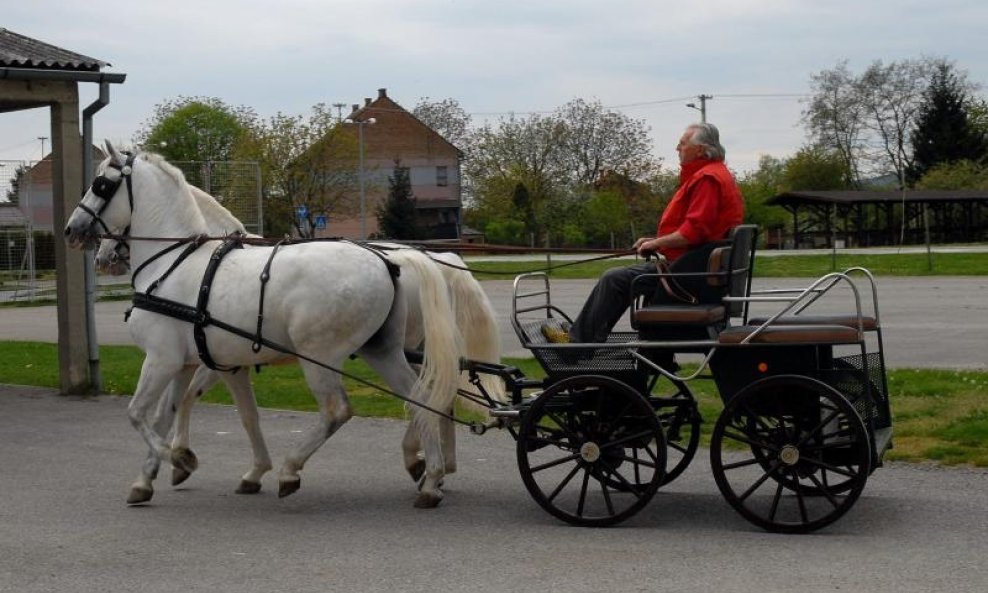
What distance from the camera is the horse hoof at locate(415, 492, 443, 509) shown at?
838cm

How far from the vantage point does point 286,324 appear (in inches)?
337

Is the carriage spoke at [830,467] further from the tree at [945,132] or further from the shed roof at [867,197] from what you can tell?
the tree at [945,132]

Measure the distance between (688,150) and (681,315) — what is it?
1015mm

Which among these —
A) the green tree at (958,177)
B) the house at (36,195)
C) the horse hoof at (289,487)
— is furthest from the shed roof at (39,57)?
the green tree at (958,177)

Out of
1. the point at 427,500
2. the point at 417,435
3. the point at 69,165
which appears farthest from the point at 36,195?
the point at 427,500

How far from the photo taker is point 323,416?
852 cm

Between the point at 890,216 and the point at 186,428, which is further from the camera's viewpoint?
the point at 890,216

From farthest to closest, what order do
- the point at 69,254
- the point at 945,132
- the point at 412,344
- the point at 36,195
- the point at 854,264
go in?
the point at 945,132 → the point at 854,264 → the point at 36,195 → the point at 69,254 → the point at 412,344

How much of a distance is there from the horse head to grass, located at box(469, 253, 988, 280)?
22711 millimetres

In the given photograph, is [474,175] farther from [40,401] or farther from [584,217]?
[40,401]

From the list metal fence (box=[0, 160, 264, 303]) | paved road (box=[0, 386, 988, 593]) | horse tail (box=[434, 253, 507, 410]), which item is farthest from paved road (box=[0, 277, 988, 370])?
horse tail (box=[434, 253, 507, 410])

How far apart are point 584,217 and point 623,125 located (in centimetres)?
1325

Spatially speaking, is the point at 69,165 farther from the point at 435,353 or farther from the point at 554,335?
the point at 554,335

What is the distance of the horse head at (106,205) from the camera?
9.08 m
